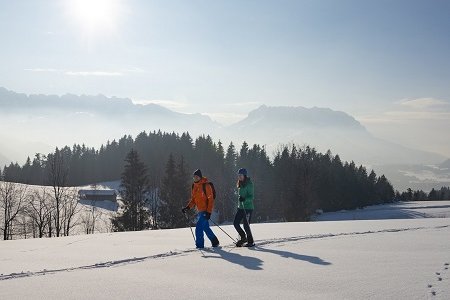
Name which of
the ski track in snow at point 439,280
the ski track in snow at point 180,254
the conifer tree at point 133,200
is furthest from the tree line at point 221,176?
the ski track in snow at point 439,280

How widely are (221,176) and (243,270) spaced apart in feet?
294

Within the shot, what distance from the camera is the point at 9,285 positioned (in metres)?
7.70

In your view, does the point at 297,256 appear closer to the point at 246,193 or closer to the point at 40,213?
the point at 246,193

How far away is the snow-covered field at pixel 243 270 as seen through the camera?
21.7ft

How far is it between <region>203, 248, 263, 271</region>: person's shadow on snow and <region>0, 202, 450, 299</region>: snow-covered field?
2 cm

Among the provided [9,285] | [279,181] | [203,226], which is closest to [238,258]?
[203,226]

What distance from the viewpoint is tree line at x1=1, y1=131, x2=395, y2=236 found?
49281 mm

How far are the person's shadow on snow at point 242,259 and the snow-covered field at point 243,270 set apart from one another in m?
0.02

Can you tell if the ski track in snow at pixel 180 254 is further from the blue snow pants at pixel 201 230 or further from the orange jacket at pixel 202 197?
the orange jacket at pixel 202 197

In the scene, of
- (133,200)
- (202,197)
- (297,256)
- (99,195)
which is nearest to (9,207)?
(133,200)

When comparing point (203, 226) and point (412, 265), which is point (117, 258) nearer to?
point (203, 226)

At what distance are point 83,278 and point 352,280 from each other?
190 inches

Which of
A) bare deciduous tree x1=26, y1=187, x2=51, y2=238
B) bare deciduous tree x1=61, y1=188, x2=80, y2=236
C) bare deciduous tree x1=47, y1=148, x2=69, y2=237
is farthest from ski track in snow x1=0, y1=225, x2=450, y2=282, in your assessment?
bare deciduous tree x1=61, y1=188, x2=80, y2=236

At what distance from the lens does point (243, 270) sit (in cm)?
844
